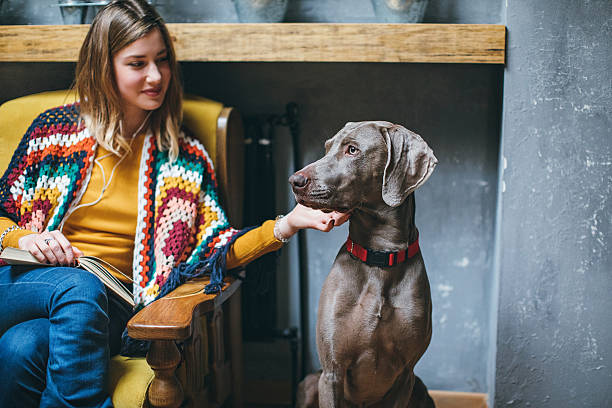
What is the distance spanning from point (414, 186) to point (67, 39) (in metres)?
1.24

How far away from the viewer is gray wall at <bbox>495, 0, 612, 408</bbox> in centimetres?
168

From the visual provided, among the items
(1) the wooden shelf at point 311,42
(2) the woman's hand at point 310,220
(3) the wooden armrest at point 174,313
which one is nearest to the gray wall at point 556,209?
(1) the wooden shelf at point 311,42

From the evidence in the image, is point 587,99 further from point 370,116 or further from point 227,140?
point 227,140

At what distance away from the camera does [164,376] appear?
4.51 ft

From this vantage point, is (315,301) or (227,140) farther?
(315,301)

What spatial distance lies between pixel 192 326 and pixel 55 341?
0.34 m

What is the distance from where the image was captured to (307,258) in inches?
84.9

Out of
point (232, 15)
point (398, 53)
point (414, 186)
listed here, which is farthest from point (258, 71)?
point (414, 186)

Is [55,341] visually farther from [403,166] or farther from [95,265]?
[403,166]

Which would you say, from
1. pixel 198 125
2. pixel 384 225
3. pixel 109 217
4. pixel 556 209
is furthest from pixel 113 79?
pixel 556 209

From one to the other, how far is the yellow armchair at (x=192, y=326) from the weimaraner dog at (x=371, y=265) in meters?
0.34

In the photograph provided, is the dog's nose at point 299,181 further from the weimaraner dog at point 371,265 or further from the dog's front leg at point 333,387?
the dog's front leg at point 333,387

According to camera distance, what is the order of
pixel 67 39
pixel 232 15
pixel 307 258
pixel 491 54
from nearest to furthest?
pixel 491 54
pixel 67 39
pixel 232 15
pixel 307 258

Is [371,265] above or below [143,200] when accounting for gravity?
below
